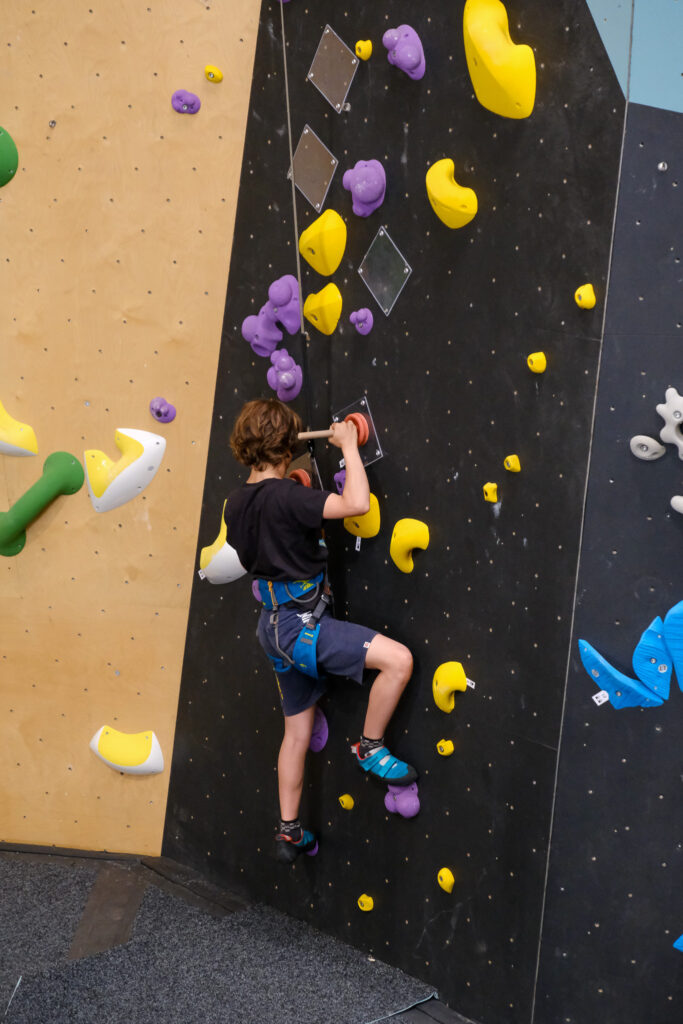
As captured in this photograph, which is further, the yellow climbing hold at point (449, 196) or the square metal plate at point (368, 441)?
the square metal plate at point (368, 441)

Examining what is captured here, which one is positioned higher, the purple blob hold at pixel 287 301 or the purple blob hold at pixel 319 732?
the purple blob hold at pixel 287 301

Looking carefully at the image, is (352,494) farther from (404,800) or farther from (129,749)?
(129,749)

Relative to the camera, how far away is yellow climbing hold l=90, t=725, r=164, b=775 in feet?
11.1

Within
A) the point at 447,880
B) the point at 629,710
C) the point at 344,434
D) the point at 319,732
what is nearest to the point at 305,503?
the point at 344,434

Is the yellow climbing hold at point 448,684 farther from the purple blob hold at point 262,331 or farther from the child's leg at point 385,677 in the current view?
the purple blob hold at point 262,331

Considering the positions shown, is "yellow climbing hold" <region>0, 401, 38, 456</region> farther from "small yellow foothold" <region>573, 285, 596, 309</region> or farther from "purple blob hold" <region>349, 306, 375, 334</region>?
"small yellow foothold" <region>573, 285, 596, 309</region>

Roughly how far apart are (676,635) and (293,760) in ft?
3.87

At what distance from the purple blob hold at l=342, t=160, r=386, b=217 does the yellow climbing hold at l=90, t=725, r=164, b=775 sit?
6.02ft

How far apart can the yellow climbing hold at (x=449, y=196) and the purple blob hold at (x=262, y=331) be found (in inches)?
27.0

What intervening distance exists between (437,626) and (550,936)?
0.74 meters

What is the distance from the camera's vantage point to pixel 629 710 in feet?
7.06

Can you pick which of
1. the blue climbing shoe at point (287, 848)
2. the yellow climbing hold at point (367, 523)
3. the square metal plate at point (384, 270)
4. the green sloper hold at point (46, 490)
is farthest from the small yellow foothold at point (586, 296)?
the green sloper hold at point (46, 490)

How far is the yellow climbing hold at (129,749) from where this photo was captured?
3383mm

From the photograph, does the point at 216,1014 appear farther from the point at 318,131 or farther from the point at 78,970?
the point at 318,131
